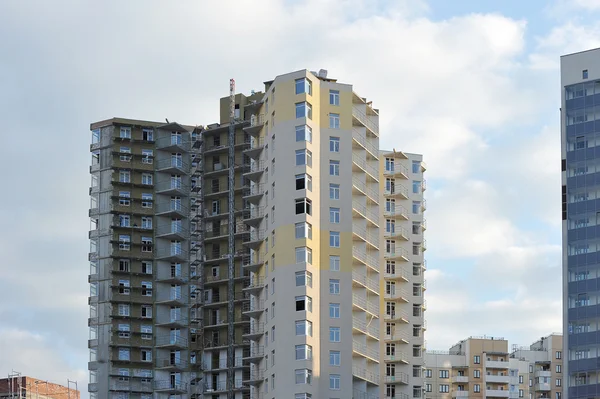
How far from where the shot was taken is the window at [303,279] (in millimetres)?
Result: 132500

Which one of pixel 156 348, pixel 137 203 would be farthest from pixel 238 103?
pixel 156 348

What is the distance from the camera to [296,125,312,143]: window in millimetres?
137050

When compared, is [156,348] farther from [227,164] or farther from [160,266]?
[227,164]

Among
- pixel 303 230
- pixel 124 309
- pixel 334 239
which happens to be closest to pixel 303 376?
pixel 303 230

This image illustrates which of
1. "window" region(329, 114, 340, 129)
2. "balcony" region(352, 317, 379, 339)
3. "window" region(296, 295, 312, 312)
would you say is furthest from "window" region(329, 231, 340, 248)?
"window" region(329, 114, 340, 129)

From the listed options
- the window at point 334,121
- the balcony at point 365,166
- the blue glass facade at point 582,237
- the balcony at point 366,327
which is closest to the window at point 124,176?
the balcony at point 365,166

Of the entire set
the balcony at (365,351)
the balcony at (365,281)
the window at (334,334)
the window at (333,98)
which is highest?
the window at (333,98)

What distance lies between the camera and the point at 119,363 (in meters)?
170

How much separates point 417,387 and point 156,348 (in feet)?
112

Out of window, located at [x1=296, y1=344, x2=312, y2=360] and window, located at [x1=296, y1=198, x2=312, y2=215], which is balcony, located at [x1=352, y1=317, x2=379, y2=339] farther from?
window, located at [x1=296, y1=198, x2=312, y2=215]

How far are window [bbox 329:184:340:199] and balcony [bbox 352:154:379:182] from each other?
Answer: 4.68 meters

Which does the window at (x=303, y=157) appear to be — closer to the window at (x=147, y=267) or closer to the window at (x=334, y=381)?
the window at (x=334, y=381)

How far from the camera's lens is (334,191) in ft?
454

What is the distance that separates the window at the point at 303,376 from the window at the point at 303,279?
8646mm
